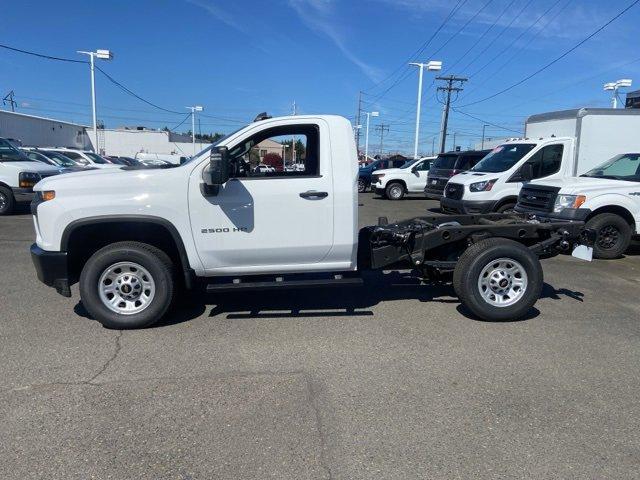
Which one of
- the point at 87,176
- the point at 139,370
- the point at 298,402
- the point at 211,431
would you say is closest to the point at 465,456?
the point at 298,402

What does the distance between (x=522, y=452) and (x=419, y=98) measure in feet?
106

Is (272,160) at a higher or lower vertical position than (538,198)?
higher

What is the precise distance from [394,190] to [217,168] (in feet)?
57.5

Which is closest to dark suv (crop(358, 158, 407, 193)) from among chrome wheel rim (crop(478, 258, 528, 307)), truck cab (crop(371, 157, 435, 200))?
truck cab (crop(371, 157, 435, 200))

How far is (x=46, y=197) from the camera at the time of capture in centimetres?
481

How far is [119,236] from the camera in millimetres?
5113

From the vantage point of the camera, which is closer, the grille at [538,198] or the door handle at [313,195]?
the door handle at [313,195]

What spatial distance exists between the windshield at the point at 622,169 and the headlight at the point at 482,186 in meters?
1.96

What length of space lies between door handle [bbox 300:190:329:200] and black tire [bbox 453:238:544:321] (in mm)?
1643

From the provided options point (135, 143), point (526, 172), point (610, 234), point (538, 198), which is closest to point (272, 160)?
point (538, 198)

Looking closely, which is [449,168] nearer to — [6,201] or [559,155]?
[559,155]

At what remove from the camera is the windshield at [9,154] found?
13.7 metres

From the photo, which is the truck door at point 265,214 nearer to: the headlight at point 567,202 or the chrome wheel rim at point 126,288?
the chrome wheel rim at point 126,288

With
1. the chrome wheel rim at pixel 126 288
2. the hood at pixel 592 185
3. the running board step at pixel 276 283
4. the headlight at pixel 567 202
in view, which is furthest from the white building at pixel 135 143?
the running board step at pixel 276 283
